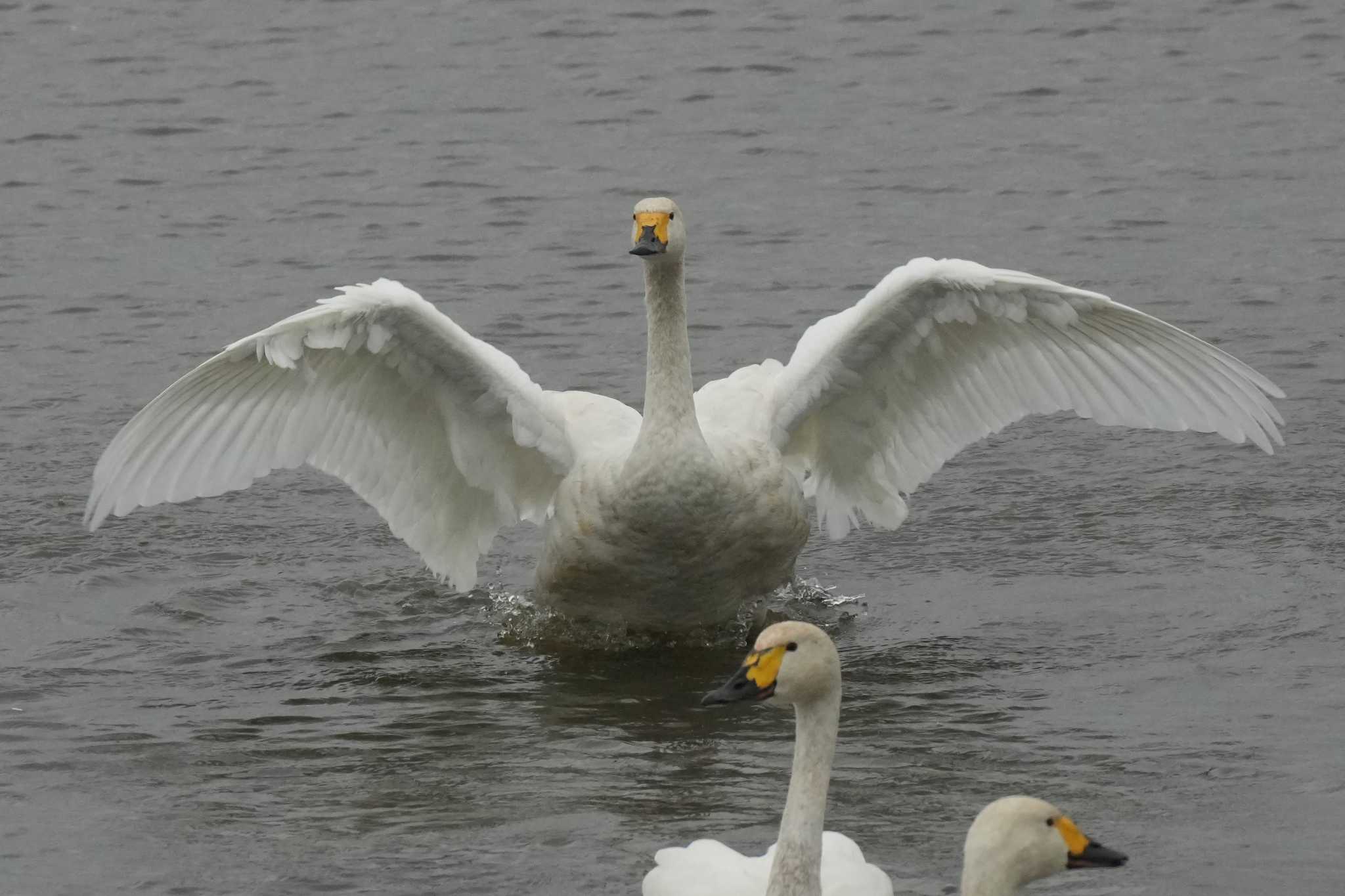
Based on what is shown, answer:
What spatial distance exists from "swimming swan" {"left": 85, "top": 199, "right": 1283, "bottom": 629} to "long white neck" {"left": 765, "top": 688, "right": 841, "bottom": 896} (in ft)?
8.24

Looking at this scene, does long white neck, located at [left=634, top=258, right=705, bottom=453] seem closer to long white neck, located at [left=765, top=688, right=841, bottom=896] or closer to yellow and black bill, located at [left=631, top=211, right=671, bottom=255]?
yellow and black bill, located at [left=631, top=211, right=671, bottom=255]

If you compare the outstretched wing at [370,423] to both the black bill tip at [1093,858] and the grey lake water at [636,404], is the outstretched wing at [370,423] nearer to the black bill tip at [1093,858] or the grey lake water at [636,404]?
the grey lake water at [636,404]

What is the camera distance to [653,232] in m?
9.43

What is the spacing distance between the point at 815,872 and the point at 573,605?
11.7 feet

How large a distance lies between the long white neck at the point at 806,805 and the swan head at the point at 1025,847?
0.59m

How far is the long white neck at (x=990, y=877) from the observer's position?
6242 millimetres

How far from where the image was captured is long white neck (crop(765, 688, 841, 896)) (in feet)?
22.1

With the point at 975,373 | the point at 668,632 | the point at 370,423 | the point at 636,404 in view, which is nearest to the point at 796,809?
the point at 668,632

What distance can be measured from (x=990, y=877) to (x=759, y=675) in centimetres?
105

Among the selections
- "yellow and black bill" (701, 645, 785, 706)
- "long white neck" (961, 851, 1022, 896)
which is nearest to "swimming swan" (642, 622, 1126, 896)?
"yellow and black bill" (701, 645, 785, 706)

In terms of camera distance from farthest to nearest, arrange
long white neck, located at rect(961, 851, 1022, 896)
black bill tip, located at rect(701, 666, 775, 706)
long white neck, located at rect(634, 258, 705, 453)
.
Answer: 1. long white neck, located at rect(634, 258, 705, 453)
2. black bill tip, located at rect(701, 666, 775, 706)
3. long white neck, located at rect(961, 851, 1022, 896)

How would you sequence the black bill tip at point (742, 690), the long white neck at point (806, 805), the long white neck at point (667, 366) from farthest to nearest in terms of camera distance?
1. the long white neck at point (667, 366)
2. the black bill tip at point (742, 690)
3. the long white neck at point (806, 805)

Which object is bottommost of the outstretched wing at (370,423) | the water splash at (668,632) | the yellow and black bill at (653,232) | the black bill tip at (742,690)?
the water splash at (668,632)

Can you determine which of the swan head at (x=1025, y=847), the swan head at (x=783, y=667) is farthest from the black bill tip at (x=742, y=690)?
the swan head at (x=1025, y=847)
